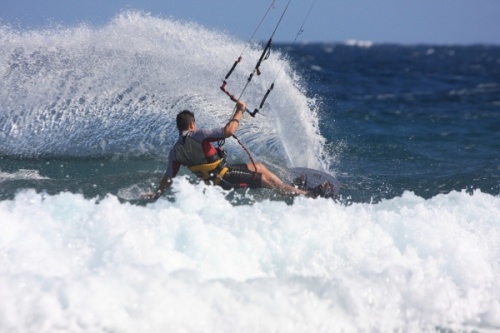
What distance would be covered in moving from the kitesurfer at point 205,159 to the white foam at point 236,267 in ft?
2.54

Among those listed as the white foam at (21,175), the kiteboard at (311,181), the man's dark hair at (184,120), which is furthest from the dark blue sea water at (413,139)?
the white foam at (21,175)

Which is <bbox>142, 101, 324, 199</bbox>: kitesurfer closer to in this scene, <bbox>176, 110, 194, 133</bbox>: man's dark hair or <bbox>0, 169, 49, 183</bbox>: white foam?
<bbox>176, 110, 194, 133</bbox>: man's dark hair

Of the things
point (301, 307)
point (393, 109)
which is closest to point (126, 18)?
point (301, 307)

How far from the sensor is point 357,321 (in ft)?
15.9

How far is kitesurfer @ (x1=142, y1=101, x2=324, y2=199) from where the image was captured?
21.2ft

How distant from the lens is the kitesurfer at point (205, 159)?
A: 6469 millimetres

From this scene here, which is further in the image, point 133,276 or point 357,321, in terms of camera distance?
point 357,321

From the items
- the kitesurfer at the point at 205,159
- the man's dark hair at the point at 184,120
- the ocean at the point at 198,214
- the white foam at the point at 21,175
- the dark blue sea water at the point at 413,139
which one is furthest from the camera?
the dark blue sea water at the point at 413,139

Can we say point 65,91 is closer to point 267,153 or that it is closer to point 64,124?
point 64,124

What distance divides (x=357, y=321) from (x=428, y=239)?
1434 mm

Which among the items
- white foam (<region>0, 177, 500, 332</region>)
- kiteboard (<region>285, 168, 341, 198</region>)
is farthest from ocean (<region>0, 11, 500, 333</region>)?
kiteboard (<region>285, 168, 341, 198</region>)

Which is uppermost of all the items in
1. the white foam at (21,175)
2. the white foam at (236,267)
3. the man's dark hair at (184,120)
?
the man's dark hair at (184,120)

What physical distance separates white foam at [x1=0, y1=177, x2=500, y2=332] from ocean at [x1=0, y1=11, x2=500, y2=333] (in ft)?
0.04

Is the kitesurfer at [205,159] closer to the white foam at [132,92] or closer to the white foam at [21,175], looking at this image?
the white foam at [21,175]
